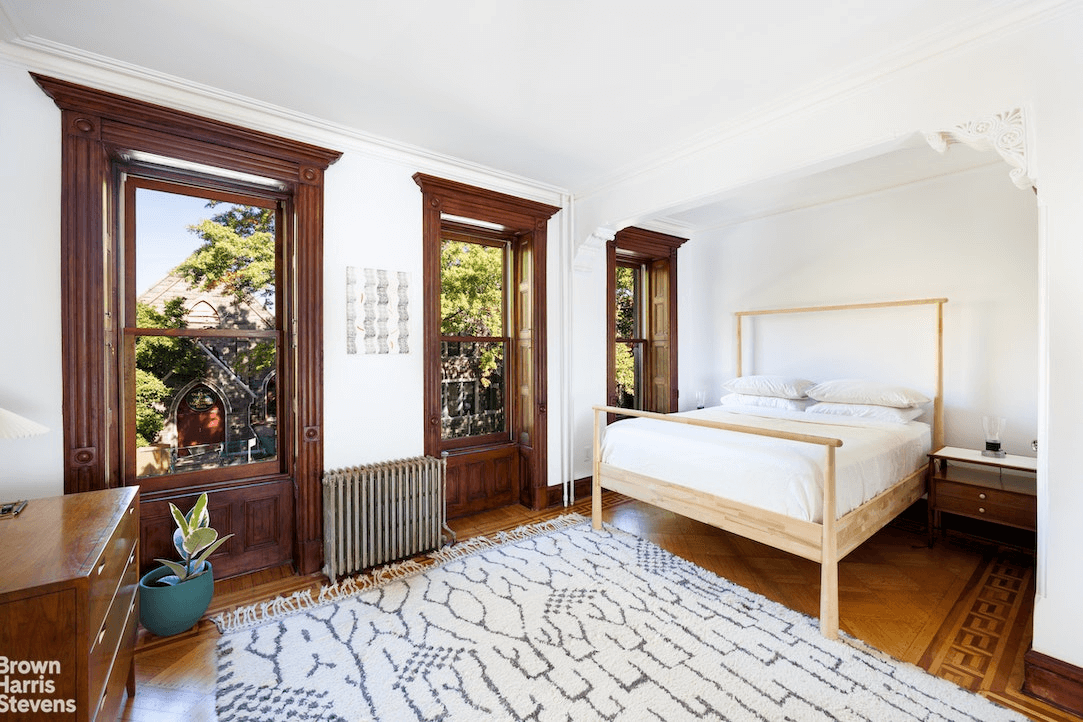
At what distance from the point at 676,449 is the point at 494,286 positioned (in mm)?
2103

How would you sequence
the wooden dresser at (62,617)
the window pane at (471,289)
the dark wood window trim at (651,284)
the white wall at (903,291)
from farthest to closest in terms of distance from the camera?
the dark wood window trim at (651,284)
the window pane at (471,289)
the white wall at (903,291)
the wooden dresser at (62,617)

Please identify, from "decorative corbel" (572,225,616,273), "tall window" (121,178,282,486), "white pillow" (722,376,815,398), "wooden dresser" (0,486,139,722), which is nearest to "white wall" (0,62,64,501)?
"tall window" (121,178,282,486)

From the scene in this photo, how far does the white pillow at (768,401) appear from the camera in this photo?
407 centimetres

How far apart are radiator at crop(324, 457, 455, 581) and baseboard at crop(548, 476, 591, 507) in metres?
1.05

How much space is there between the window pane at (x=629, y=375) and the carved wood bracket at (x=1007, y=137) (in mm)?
3146

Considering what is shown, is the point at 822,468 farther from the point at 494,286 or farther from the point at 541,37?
the point at 494,286

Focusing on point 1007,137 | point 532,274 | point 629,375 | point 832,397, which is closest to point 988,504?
point 832,397

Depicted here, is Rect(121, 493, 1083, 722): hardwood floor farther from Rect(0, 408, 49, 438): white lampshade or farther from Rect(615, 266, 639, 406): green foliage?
Rect(615, 266, 639, 406): green foliage

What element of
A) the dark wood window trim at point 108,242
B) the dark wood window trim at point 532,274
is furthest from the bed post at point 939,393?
the dark wood window trim at point 108,242

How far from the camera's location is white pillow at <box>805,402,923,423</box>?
346 cm

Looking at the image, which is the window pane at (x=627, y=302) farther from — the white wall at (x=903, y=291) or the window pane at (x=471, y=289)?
the window pane at (x=471, y=289)

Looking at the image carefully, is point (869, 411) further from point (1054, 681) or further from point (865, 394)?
point (1054, 681)

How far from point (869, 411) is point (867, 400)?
0.09m

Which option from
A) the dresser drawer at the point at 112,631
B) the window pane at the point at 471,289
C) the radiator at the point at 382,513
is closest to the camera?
the dresser drawer at the point at 112,631
